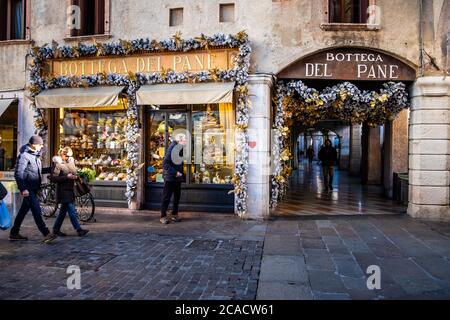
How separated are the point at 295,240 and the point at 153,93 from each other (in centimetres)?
476

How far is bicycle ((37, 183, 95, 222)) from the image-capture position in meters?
8.73

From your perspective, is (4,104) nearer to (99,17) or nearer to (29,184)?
(99,17)

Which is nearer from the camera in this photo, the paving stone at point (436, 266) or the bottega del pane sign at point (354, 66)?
the paving stone at point (436, 266)

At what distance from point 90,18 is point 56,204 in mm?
5169

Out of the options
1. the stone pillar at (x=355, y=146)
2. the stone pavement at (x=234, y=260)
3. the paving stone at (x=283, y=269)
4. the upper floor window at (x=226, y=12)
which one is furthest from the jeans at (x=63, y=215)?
the stone pillar at (x=355, y=146)

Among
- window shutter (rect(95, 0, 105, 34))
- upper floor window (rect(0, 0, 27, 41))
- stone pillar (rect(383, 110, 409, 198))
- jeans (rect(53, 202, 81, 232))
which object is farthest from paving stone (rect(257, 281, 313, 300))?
upper floor window (rect(0, 0, 27, 41))

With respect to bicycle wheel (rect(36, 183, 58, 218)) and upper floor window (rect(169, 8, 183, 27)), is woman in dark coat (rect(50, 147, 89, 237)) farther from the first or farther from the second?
upper floor window (rect(169, 8, 183, 27))

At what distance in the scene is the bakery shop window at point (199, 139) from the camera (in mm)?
9602

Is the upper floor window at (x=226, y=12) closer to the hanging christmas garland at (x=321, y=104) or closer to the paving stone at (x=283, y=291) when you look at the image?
the hanging christmas garland at (x=321, y=104)

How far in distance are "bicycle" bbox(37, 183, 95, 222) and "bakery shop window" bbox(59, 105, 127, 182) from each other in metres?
1.39

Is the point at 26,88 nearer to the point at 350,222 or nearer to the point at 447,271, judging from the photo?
the point at 350,222

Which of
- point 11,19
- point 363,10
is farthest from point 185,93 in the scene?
point 11,19

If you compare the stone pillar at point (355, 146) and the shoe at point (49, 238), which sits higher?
the stone pillar at point (355, 146)

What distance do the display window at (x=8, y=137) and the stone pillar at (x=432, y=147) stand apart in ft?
34.7
